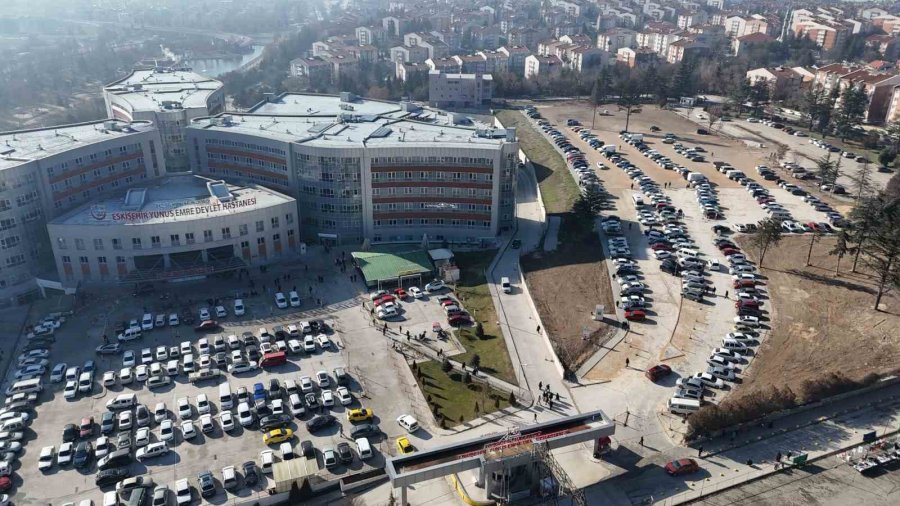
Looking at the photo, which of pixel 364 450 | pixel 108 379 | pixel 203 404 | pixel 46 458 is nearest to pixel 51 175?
pixel 108 379

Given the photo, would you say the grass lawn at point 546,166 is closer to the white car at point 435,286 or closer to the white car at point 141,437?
the white car at point 435,286

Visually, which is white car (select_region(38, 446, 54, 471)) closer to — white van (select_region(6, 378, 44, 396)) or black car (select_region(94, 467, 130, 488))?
black car (select_region(94, 467, 130, 488))

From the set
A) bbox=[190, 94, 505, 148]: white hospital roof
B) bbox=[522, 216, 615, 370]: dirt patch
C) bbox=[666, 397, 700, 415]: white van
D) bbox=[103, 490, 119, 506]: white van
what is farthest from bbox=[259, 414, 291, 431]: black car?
bbox=[190, 94, 505, 148]: white hospital roof

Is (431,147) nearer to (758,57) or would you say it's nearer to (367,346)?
(367,346)

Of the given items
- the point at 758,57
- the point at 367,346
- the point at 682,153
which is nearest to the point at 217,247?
the point at 367,346

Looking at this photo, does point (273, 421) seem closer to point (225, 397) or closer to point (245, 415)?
point (245, 415)

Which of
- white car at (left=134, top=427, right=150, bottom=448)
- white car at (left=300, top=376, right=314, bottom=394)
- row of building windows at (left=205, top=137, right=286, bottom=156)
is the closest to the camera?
white car at (left=134, top=427, right=150, bottom=448)
